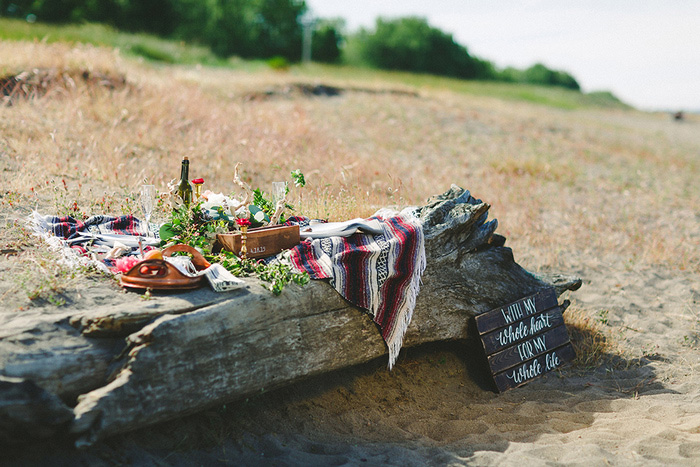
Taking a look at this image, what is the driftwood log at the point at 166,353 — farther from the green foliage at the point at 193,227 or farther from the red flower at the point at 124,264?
the green foliage at the point at 193,227

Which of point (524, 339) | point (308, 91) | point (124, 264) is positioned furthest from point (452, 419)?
point (308, 91)

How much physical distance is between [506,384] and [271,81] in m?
13.4

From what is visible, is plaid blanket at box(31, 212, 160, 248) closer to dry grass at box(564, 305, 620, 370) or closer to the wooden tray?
the wooden tray

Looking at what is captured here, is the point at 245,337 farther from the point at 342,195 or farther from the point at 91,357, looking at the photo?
the point at 342,195

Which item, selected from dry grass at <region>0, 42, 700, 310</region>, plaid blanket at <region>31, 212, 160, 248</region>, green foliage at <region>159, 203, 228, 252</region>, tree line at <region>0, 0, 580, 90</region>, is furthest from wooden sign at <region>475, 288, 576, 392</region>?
tree line at <region>0, 0, 580, 90</region>

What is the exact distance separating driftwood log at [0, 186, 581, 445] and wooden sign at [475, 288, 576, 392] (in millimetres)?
778

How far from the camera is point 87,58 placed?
10516 millimetres

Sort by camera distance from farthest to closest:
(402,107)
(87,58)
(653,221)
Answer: (402,107)
(87,58)
(653,221)

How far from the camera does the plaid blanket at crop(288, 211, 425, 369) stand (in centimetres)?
402

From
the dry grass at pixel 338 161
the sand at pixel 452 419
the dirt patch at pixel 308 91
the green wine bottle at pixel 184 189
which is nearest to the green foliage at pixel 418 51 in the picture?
the dirt patch at pixel 308 91

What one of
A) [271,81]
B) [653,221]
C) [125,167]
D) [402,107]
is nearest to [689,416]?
[653,221]

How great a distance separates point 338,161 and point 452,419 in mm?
4947

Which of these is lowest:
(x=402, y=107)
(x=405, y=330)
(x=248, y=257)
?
(x=405, y=330)

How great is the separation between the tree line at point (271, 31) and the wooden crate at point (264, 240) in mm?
29360
